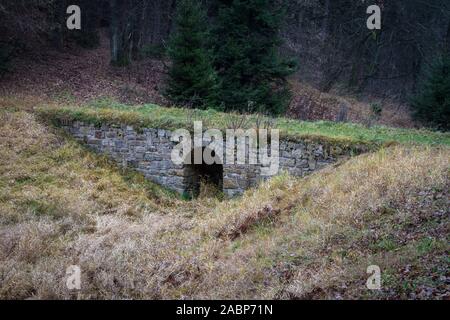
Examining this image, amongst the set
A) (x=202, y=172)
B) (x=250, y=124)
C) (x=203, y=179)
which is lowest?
(x=203, y=179)

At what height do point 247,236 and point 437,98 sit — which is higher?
point 437,98

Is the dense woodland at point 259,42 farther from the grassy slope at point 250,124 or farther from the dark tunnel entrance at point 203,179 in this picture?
the dark tunnel entrance at point 203,179

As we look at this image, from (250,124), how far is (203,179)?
74.3 inches

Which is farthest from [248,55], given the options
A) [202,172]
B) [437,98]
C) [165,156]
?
[437,98]

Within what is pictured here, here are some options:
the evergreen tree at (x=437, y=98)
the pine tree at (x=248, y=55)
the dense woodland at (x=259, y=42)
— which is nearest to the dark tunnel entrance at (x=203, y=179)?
the dense woodland at (x=259, y=42)

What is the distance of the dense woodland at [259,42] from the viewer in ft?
49.2

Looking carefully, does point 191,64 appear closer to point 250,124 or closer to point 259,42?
point 259,42

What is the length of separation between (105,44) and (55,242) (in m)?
18.2

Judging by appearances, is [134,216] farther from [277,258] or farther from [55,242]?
[277,258]

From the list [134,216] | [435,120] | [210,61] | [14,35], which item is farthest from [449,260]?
[14,35]

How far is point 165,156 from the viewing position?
10781 millimetres

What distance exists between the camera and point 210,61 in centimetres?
1562

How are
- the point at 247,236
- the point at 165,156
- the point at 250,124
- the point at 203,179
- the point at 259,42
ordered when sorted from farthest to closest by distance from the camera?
the point at 259,42 < the point at 203,179 < the point at 165,156 < the point at 250,124 < the point at 247,236
